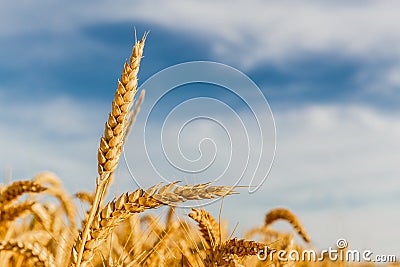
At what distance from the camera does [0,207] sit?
11.5ft

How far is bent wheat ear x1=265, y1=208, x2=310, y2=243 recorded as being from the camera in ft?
17.3

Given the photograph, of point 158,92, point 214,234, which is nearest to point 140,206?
point 214,234

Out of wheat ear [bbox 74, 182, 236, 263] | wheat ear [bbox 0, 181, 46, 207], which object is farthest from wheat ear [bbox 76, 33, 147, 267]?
wheat ear [bbox 0, 181, 46, 207]

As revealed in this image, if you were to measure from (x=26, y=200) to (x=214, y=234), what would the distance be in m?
1.77

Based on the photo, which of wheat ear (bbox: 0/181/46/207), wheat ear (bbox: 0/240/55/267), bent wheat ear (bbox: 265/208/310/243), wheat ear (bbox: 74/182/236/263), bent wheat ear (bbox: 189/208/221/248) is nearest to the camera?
wheat ear (bbox: 74/182/236/263)

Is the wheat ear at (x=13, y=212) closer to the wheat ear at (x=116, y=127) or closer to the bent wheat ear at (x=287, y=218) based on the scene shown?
the wheat ear at (x=116, y=127)

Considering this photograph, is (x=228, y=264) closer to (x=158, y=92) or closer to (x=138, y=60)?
(x=138, y=60)

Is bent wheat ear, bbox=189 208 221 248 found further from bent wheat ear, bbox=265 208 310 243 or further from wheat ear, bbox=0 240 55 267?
bent wheat ear, bbox=265 208 310 243

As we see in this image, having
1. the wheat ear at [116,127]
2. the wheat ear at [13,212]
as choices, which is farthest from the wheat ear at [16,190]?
the wheat ear at [116,127]

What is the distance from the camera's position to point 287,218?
208 inches

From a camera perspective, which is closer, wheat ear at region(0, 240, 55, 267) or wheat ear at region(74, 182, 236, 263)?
wheat ear at region(74, 182, 236, 263)

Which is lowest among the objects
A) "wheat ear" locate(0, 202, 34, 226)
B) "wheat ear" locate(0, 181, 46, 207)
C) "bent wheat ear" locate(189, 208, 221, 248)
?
"bent wheat ear" locate(189, 208, 221, 248)

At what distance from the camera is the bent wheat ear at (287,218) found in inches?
207

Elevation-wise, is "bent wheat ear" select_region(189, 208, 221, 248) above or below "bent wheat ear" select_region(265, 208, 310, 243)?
below
